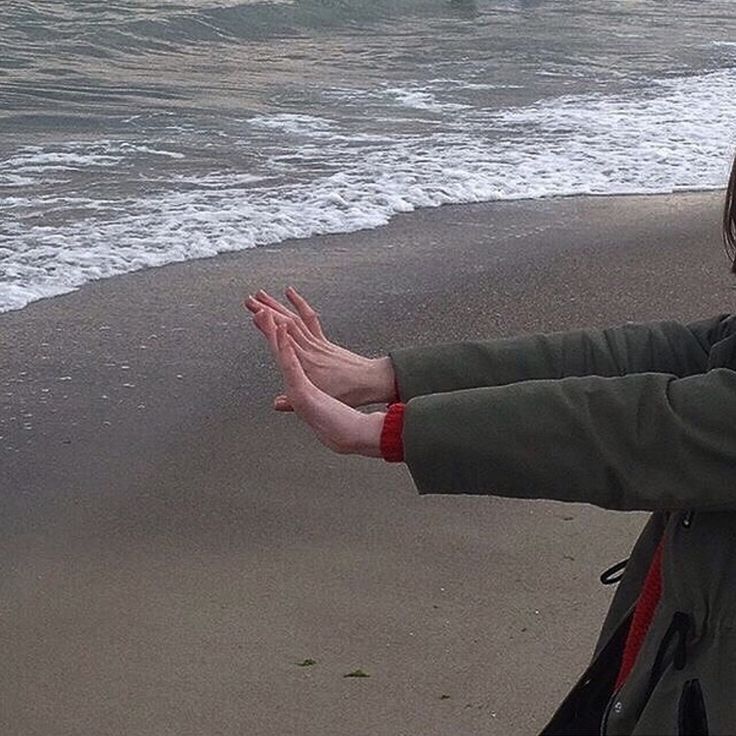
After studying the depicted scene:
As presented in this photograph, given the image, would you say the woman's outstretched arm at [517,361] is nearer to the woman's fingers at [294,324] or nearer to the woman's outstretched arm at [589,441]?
the woman's fingers at [294,324]

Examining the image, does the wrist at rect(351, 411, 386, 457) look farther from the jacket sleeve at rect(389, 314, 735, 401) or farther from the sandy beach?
the sandy beach

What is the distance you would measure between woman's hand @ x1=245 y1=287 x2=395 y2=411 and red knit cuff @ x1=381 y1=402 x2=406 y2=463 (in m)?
0.34

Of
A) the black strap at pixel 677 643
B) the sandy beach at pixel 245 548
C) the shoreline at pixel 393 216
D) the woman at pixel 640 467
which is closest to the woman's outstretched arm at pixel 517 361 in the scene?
the woman at pixel 640 467

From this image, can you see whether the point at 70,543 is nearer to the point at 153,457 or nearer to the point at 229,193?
the point at 153,457

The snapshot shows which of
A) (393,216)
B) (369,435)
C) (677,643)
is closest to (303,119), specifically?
(393,216)

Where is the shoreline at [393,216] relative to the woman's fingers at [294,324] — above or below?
below

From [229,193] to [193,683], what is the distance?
497 cm

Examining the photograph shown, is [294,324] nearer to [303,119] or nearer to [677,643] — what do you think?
[677,643]

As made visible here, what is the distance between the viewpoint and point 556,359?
2051 mm

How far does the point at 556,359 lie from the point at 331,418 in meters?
0.42

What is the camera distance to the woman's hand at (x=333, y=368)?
81.4 inches

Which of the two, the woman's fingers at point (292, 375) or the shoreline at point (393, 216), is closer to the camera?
the woman's fingers at point (292, 375)

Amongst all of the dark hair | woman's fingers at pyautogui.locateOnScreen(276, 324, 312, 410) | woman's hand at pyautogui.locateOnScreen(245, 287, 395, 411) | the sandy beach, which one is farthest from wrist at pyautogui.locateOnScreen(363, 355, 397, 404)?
the sandy beach

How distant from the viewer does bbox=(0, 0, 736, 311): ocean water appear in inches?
282
